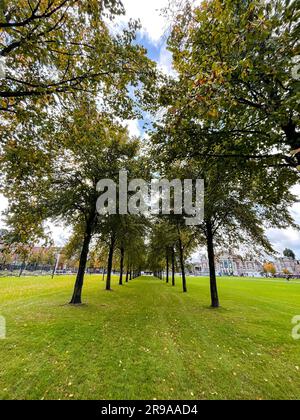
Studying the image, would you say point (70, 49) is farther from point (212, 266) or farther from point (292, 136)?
point (212, 266)

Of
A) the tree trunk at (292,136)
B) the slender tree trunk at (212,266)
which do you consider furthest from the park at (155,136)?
the slender tree trunk at (212,266)

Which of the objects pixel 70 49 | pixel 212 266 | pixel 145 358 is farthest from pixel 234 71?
pixel 212 266

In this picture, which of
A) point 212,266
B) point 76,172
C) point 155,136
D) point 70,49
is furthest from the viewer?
point 212,266

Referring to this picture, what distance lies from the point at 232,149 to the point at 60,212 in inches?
360

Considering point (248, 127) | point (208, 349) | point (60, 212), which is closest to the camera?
point (248, 127)

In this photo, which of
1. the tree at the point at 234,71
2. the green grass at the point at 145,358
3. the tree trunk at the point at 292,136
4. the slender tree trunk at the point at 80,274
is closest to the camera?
the tree at the point at 234,71

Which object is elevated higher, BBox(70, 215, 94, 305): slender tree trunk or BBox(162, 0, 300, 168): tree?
Answer: BBox(162, 0, 300, 168): tree

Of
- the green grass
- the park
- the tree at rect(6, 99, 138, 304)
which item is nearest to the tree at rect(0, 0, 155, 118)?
the park

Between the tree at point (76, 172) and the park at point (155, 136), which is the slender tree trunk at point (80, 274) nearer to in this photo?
the tree at point (76, 172)

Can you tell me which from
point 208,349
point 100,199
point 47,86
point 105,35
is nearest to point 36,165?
point 47,86

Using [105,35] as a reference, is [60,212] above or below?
below

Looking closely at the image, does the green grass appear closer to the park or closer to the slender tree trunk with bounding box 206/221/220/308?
the park

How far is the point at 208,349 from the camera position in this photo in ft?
19.6
